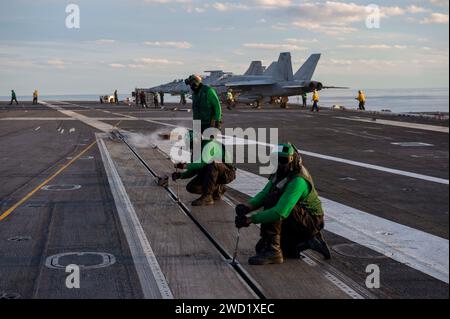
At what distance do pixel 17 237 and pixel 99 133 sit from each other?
22.2 metres

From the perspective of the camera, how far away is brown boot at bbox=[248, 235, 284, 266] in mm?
7145

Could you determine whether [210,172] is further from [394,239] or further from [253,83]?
[253,83]

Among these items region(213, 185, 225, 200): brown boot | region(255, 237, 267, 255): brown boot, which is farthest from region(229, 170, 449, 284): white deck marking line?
region(213, 185, 225, 200): brown boot

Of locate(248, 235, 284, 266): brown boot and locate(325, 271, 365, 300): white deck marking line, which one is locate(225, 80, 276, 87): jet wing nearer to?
locate(248, 235, 284, 266): brown boot

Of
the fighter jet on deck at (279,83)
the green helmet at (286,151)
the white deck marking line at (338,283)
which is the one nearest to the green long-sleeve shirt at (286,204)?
the green helmet at (286,151)

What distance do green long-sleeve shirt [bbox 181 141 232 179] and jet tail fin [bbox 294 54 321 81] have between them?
5827 centimetres

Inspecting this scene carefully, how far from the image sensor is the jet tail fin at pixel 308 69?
6739 centimetres

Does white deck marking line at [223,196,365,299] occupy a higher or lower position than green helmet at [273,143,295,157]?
lower

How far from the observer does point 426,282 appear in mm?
6598

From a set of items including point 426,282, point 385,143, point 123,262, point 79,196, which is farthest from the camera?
point 385,143

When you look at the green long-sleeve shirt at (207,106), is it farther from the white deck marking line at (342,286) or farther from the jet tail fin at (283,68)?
the jet tail fin at (283,68)

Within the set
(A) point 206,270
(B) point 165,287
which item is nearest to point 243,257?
(A) point 206,270

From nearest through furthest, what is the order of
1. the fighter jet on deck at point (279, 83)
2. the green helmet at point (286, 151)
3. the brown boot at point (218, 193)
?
the green helmet at point (286, 151) < the brown boot at point (218, 193) < the fighter jet on deck at point (279, 83)

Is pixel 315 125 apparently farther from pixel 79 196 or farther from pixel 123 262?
pixel 123 262
